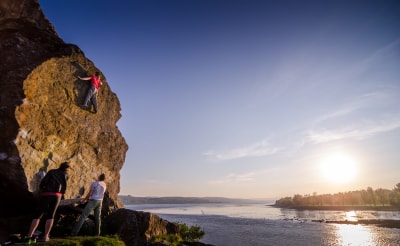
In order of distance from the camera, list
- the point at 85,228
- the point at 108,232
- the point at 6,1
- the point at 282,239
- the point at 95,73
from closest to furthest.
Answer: the point at 85,228 → the point at 108,232 → the point at 6,1 → the point at 95,73 → the point at 282,239

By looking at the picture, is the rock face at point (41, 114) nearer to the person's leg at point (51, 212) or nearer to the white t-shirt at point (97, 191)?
the white t-shirt at point (97, 191)

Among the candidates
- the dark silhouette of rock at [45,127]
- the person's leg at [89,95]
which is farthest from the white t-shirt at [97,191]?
the person's leg at [89,95]

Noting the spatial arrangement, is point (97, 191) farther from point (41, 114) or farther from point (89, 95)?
point (89, 95)

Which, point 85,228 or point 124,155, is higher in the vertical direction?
point 124,155

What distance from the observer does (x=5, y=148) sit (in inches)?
432

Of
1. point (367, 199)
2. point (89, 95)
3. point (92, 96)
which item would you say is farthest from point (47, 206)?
point (367, 199)

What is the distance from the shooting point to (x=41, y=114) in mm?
12656

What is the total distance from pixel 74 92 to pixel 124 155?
21.9ft

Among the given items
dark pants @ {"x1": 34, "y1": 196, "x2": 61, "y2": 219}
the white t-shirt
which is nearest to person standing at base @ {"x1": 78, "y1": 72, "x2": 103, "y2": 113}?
the white t-shirt

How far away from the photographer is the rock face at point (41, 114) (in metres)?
11.2

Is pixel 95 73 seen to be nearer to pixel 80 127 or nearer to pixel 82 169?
pixel 80 127

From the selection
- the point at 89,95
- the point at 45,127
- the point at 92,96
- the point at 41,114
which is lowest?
the point at 45,127

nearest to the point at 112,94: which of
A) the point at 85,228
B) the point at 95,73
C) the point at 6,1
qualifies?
the point at 95,73

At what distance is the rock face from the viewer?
11.2m
